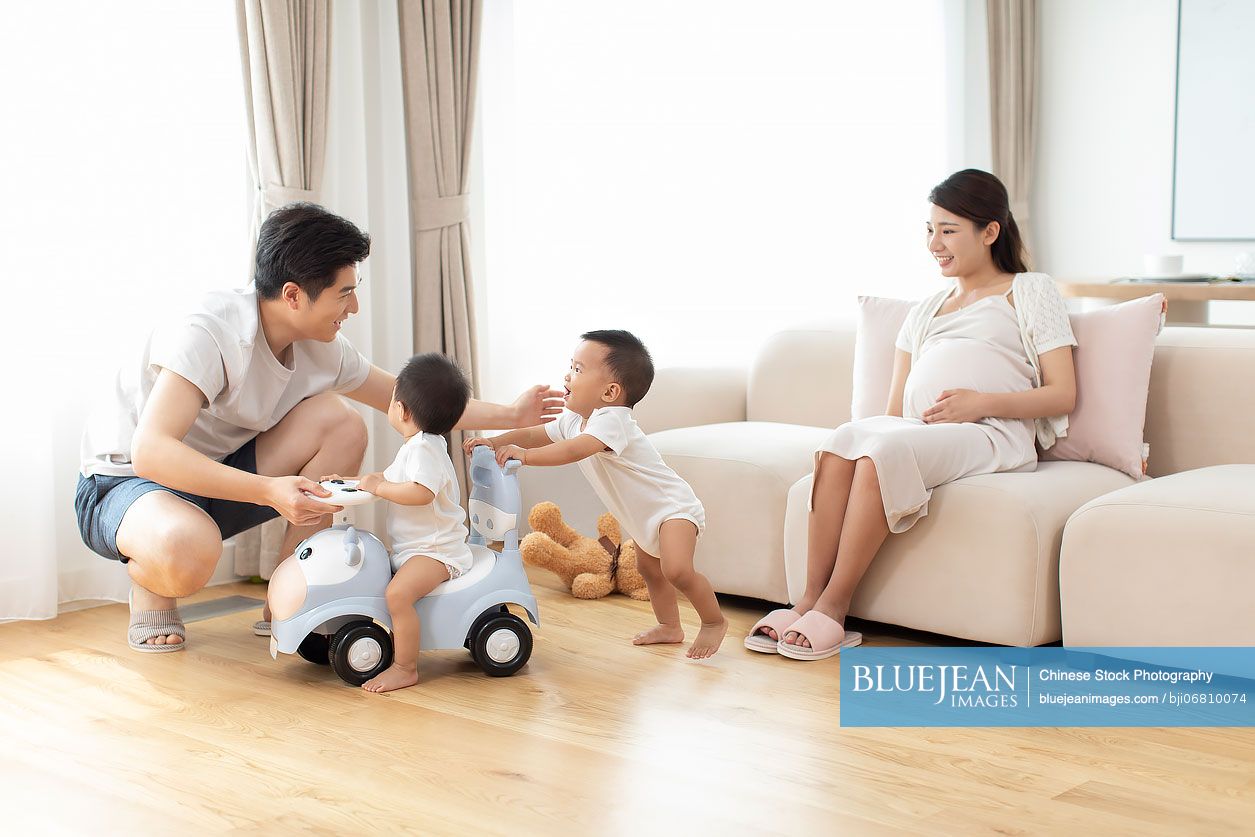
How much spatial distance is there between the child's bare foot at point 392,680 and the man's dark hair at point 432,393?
0.46 m

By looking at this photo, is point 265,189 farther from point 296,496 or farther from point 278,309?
point 296,496

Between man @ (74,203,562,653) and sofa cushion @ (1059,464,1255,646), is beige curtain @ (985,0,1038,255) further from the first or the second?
man @ (74,203,562,653)

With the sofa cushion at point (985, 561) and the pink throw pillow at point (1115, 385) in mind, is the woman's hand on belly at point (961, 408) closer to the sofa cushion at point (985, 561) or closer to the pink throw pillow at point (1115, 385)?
the sofa cushion at point (985, 561)

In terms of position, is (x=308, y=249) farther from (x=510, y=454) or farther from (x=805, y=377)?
(x=805, y=377)

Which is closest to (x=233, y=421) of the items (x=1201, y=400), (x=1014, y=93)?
(x=1201, y=400)

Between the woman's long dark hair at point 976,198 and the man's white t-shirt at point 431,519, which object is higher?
the woman's long dark hair at point 976,198

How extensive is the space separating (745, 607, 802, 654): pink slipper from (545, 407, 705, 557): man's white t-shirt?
10.5 inches

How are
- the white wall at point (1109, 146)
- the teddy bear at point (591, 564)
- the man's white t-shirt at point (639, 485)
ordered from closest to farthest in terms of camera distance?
the man's white t-shirt at point (639, 485)
the teddy bear at point (591, 564)
the white wall at point (1109, 146)

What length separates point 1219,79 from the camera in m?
5.19

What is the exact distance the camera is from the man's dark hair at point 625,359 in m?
2.51

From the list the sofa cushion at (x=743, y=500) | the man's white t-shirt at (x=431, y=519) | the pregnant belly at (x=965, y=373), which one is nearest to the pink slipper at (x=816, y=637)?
the sofa cushion at (x=743, y=500)

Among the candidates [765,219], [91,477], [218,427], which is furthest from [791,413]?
[91,477]

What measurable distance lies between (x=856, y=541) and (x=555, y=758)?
0.91 metres

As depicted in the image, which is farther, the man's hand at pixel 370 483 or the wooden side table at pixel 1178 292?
the wooden side table at pixel 1178 292
